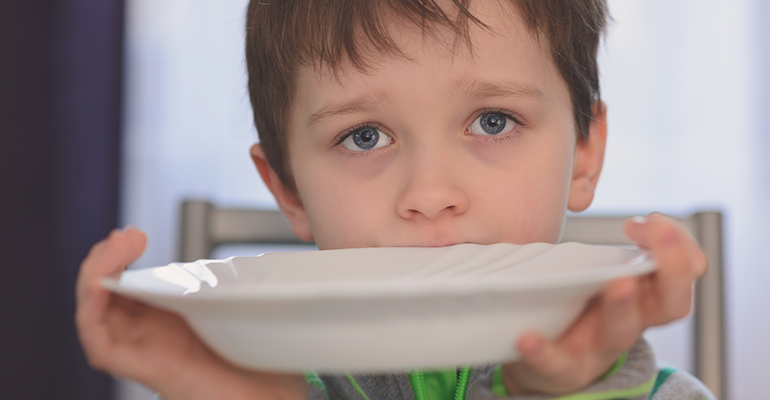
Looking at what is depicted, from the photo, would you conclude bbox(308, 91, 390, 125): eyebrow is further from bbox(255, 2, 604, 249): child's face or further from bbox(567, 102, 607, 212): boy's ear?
bbox(567, 102, 607, 212): boy's ear

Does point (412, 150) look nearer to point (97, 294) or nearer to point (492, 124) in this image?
point (492, 124)

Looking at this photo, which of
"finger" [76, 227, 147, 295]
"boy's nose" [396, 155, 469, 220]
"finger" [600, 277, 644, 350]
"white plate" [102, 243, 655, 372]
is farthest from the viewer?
"boy's nose" [396, 155, 469, 220]

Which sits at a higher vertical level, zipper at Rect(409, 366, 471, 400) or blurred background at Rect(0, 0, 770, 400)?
blurred background at Rect(0, 0, 770, 400)

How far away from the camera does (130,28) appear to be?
2.20m

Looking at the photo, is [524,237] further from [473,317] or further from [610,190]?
[610,190]

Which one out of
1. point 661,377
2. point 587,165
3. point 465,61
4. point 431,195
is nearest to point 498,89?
point 465,61

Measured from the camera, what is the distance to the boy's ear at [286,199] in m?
0.97

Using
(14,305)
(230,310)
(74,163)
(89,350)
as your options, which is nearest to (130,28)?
(74,163)

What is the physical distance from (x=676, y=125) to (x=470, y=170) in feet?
5.13

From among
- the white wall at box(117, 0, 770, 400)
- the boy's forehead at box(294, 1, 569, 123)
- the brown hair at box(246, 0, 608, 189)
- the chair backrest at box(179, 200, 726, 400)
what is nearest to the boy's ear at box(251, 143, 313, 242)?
the brown hair at box(246, 0, 608, 189)

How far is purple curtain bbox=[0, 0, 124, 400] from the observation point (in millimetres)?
1939

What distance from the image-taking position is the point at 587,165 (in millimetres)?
926

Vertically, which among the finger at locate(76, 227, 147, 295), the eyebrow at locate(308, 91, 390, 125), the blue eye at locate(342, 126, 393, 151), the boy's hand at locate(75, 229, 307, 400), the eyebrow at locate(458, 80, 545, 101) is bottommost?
the boy's hand at locate(75, 229, 307, 400)

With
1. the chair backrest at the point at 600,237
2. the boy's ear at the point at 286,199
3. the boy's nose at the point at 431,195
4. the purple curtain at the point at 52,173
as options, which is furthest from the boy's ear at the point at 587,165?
the purple curtain at the point at 52,173
